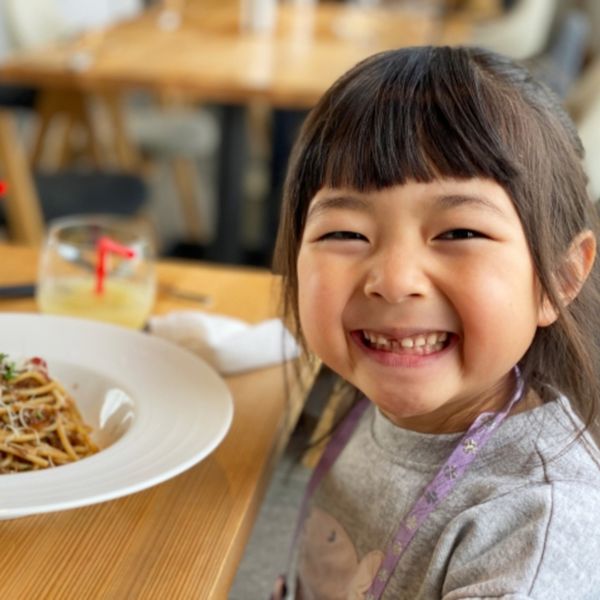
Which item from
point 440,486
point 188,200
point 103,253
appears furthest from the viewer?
point 188,200

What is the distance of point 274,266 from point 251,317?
0.26 metres

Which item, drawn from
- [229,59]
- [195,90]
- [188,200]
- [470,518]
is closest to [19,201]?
[195,90]

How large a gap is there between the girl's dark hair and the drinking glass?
36cm

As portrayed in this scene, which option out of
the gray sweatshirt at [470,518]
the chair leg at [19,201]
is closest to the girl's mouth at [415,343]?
the gray sweatshirt at [470,518]

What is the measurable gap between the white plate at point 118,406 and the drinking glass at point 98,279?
4.1 inches

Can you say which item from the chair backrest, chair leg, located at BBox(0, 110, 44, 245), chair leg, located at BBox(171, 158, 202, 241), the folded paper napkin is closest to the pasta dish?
the folded paper napkin

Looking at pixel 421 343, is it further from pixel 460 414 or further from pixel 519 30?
pixel 519 30

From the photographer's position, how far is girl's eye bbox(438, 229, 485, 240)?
0.77 metres

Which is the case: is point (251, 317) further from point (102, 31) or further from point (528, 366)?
point (102, 31)

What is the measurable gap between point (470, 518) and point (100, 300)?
1.99 ft

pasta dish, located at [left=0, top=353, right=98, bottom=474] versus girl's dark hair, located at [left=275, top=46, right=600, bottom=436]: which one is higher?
girl's dark hair, located at [left=275, top=46, right=600, bottom=436]

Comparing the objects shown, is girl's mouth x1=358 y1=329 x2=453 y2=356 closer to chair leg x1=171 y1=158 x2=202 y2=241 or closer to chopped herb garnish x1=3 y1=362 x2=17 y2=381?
chopped herb garnish x1=3 y1=362 x2=17 y2=381

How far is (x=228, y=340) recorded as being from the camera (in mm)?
1055

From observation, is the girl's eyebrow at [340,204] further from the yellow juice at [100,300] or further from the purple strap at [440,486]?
the yellow juice at [100,300]
